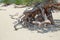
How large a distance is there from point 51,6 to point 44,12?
0.92 ft

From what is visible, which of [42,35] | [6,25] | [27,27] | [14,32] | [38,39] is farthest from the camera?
[6,25]

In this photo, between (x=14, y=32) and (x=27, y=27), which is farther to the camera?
(x=27, y=27)

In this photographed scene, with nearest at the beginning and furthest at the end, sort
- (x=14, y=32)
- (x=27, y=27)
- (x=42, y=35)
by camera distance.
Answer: (x=42, y=35), (x=14, y=32), (x=27, y=27)

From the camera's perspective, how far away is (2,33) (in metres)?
5.75

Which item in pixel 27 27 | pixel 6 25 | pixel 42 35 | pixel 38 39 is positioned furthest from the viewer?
pixel 6 25

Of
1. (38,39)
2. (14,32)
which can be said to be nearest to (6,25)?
(14,32)

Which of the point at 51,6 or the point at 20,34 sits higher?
the point at 51,6

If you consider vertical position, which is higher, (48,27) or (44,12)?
(44,12)

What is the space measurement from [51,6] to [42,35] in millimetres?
1001

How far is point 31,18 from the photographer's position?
6324 millimetres

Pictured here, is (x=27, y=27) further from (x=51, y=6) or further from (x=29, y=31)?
(x=51, y=6)

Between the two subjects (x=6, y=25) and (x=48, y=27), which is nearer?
(x=48, y=27)

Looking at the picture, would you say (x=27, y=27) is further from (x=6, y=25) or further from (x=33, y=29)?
(x=6, y=25)

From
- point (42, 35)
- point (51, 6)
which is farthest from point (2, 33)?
point (51, 6)
